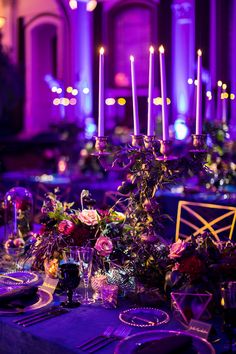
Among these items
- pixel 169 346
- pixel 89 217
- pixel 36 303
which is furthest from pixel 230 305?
pixel 89 217

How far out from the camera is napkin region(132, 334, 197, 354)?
1627mm

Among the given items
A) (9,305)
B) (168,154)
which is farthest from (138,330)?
(168,154)

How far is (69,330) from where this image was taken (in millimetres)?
1885

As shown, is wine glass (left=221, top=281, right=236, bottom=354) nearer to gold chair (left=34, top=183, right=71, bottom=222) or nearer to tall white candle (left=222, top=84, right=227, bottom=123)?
gold chair (left=34, top=183, right=71, bottom=222)

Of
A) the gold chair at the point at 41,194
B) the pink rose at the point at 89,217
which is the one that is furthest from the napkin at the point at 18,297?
the gold chair at the point at 41,194

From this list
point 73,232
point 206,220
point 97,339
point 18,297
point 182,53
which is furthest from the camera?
point 182,53

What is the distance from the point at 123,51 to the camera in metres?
12.6

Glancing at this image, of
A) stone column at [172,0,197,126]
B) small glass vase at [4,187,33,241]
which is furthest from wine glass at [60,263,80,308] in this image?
stone column at [172,0,197,126]

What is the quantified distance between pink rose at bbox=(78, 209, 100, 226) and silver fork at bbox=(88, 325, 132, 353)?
0.59 m

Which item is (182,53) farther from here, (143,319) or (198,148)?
(143,319)

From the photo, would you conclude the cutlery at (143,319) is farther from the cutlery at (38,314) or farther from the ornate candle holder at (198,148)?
the ornate candle holder at (198,148)

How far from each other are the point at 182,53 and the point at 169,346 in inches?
384

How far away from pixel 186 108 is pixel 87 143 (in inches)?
141

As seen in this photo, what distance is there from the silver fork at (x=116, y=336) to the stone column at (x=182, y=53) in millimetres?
9053
